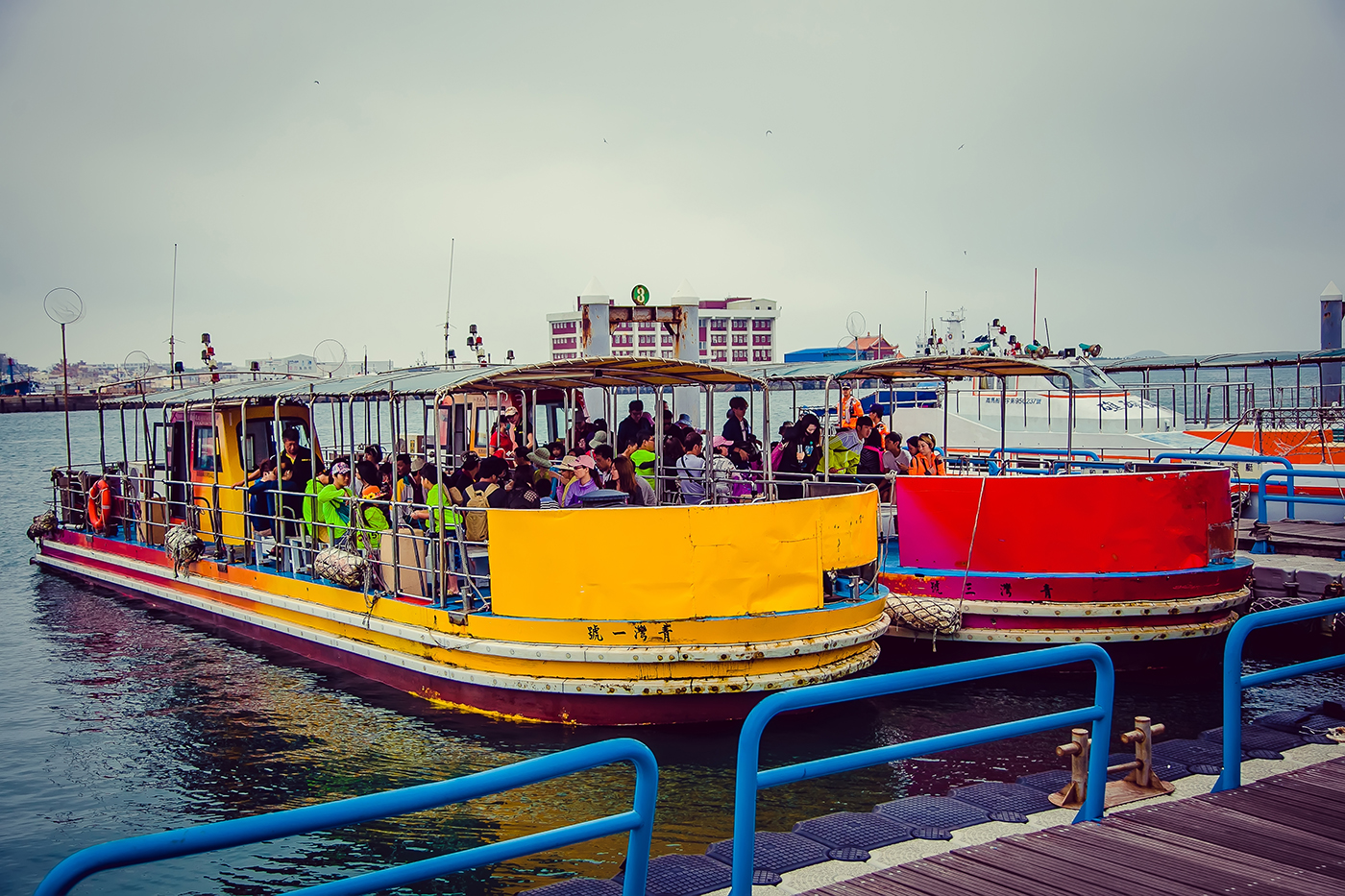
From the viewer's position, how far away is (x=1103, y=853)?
4355 millimetres

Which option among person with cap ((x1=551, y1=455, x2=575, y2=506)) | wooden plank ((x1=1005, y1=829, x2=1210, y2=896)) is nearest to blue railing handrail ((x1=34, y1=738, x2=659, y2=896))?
wooden plank ((x1=1005, y1=829, x2=1210, y2=896))

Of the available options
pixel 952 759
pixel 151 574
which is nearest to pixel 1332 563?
pixel 952 759

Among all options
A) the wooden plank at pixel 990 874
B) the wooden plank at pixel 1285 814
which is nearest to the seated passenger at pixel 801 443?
the wooden plank at pixel 1285 814

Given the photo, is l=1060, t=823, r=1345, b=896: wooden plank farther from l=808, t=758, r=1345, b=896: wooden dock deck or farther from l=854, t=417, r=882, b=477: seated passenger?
l=854, t=417, r=882, b=477: seated passenger

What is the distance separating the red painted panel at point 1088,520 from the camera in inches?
440

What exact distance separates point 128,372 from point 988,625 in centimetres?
1923

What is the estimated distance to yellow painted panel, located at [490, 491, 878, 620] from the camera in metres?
9.24

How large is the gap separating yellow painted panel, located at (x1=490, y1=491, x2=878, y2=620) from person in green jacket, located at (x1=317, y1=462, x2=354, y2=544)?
3678 mm

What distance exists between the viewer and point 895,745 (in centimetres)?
457

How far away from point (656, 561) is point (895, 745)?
15.9 ft

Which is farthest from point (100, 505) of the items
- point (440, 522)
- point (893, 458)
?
point (893, 458)

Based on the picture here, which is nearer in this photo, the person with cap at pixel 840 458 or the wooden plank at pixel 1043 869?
the wooden plank at pixel 1043 869

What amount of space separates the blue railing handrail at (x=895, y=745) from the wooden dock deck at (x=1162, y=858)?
14.5 inches

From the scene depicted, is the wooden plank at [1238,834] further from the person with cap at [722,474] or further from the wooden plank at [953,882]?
the person with cap at [722,474]
